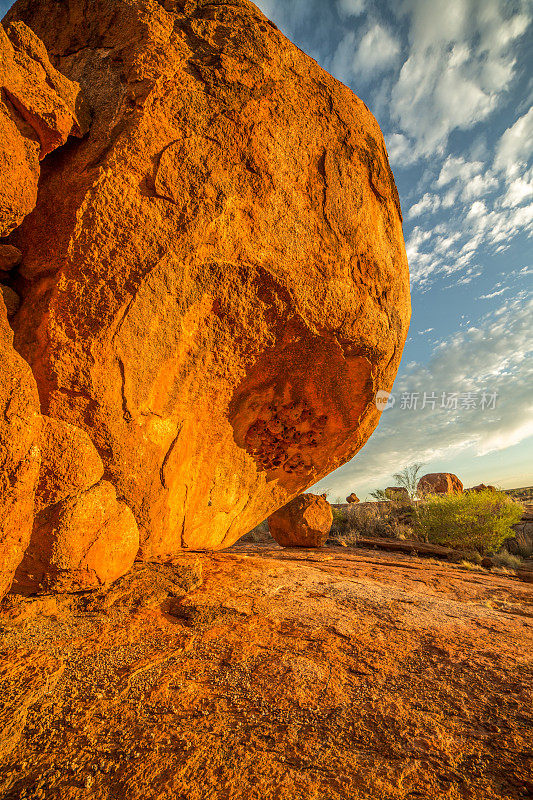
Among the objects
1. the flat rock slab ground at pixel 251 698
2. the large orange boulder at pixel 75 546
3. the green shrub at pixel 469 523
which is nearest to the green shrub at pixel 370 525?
the green shrub at pixel 469 523

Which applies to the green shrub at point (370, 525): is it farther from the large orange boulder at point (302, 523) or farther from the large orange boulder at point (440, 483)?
the large orange boulder at point (440, 483)

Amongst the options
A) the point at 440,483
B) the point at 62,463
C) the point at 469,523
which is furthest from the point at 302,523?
the point at 440,483

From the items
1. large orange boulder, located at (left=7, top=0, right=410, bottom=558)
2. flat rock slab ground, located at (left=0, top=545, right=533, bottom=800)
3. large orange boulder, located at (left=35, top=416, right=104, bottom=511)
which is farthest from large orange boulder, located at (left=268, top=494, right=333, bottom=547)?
large orange boulder, located at (left=35, top=416, right=104, bottom=511)

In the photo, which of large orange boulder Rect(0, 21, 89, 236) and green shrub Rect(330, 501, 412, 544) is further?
green shrub Rect(330, 501, 412, 544)

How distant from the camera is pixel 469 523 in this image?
10.5 meters

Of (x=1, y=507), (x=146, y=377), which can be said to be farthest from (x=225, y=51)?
(x=1, y=507)

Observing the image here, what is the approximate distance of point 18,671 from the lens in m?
1.69

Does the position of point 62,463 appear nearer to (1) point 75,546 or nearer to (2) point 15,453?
(2) point 15,453

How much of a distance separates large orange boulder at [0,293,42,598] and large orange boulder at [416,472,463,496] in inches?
886

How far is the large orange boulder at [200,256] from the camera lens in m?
2.32

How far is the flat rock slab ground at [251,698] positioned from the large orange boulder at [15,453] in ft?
1.34

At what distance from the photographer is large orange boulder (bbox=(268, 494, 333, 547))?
804 cm

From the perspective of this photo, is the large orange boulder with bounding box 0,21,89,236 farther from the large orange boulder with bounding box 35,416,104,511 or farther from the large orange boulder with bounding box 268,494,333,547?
the large orange boulder with bounding box 268,494,333,547

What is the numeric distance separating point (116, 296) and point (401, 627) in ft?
9.20
